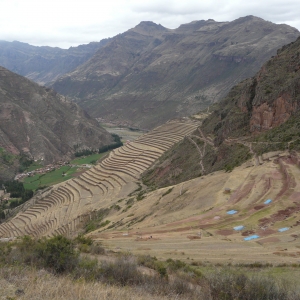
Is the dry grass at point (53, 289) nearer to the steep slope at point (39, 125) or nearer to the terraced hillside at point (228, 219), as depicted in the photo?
the terraced hillside at point (228, 219)

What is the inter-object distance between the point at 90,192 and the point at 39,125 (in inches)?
2781

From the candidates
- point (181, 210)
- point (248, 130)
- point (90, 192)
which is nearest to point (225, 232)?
point (181, 210)

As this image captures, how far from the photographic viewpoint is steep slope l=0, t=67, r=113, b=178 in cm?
9900

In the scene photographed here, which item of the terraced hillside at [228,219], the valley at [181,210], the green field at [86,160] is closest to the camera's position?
the valley at [181,210]

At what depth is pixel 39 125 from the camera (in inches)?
4230

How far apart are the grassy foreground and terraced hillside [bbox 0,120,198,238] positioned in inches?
884

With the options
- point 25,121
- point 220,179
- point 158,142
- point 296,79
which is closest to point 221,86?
point 25,121

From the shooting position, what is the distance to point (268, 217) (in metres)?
17.4

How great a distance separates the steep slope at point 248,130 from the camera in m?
31.1

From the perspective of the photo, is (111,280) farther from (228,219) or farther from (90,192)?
(90,192)

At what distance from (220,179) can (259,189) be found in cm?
479

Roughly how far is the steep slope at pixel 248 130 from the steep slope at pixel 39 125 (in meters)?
58.7

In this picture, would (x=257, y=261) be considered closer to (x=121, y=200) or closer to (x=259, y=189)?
(x=259, y=189)

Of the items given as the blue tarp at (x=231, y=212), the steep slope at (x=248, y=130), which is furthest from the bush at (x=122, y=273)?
the steep slope at (x=248, y=130)
